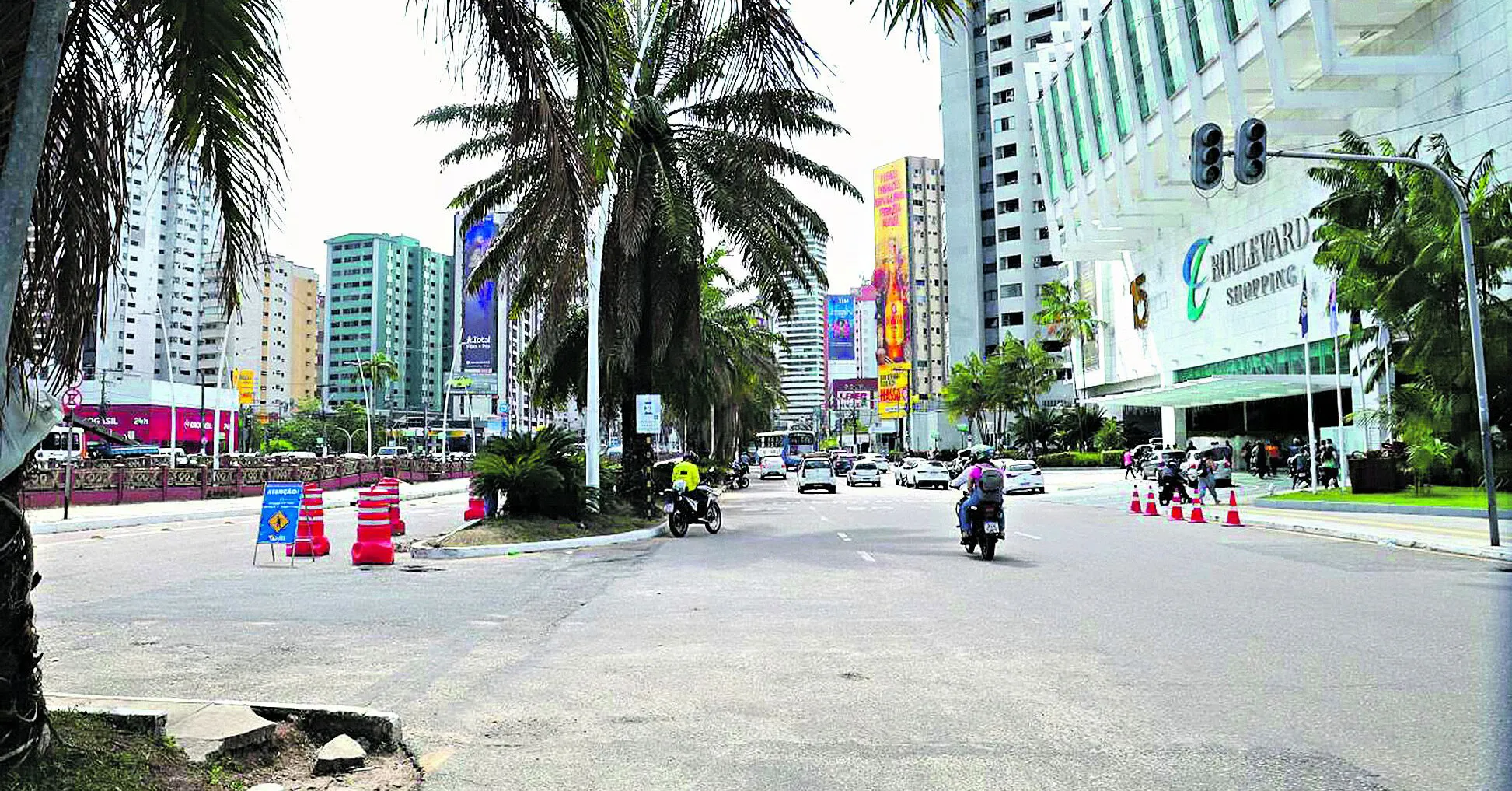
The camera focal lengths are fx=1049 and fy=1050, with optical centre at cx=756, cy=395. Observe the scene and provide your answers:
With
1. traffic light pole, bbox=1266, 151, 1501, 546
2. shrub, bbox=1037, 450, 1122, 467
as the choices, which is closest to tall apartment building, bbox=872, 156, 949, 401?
shrub, bbox=1037, 450, 1122, 467

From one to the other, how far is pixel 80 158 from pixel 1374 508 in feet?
93.4

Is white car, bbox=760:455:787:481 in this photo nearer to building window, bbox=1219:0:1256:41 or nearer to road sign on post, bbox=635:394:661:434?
building window, bbox=1219:0:1256:41

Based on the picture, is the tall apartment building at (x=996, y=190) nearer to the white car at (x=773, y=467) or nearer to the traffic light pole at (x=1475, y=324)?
the white car at (x=773, y=467)

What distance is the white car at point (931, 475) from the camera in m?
53.2

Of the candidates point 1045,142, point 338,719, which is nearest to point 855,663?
point 338,719

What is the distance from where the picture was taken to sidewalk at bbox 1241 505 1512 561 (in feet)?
55.7

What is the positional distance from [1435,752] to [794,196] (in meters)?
20.6

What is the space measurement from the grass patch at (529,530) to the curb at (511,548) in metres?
0.23

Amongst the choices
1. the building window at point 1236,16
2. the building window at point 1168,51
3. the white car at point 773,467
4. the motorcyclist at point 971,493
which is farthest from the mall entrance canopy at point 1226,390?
the motorcyclist at point 971,493

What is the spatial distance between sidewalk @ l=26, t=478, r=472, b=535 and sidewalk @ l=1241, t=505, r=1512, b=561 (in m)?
19.2

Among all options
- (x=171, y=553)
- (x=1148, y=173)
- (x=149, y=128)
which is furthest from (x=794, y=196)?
(x=1148, y=173)

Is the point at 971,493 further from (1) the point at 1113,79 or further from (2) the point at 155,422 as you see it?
(2) the point at 155,422

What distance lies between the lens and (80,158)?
15.2 feet

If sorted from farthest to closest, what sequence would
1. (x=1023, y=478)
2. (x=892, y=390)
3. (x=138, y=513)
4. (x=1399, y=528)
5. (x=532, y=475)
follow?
(x=892, y=390) → (x=1023, y=478) → (x=138, y=513) → (x=1399, y=528) → (x=532, y=475)
